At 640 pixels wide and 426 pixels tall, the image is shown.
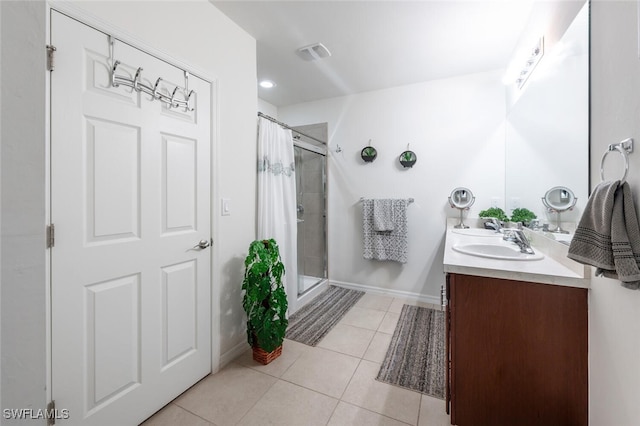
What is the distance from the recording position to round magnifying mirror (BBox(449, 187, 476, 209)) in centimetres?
→ 267

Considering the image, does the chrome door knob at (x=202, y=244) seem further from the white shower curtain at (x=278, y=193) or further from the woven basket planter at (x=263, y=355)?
the woven basket planter at (x=263, y=355)

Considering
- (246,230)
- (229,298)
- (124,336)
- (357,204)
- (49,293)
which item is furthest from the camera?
(357,204)

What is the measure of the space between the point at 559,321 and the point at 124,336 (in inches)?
79.7

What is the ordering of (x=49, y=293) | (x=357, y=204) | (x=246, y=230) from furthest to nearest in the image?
(x=357, y=204), (x=246, y=230), (x=49, y=293)

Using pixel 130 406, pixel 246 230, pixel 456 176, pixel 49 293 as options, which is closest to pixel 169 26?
pixel 246 230

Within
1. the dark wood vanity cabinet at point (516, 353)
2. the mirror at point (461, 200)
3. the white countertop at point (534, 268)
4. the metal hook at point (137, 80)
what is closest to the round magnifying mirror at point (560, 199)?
the white countertop at point (534, 268)

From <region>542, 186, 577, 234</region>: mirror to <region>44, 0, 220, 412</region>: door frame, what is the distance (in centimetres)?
203

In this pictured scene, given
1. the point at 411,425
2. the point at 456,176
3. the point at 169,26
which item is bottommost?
the point at 411,425

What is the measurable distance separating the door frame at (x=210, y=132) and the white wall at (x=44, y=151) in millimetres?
14

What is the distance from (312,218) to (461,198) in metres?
1.75

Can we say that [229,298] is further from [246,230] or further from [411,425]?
[411,425]

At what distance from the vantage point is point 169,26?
149 centimetres

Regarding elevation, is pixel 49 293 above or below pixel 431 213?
below

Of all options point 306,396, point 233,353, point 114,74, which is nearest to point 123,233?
point 114,74
